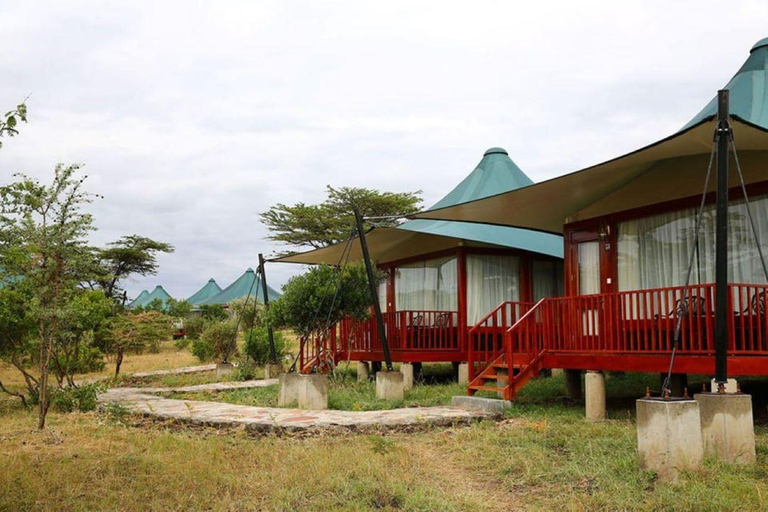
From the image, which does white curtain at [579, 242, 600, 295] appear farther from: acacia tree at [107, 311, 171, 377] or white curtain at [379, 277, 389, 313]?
acacia tree at [107, 311, 171, 377]

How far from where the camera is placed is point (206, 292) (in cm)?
4653

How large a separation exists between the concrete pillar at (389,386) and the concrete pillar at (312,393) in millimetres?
1082

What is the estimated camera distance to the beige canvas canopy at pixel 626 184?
756 centimetres

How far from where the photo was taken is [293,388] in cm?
1054

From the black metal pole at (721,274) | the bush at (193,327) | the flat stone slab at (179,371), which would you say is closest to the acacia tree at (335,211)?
the bush at (193,327)

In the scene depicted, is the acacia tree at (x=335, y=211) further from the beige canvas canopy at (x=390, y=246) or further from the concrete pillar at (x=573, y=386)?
the concrete pillar at (x=573, y=386)

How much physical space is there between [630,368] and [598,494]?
A: 11.8 feet

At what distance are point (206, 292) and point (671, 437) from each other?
43154mm

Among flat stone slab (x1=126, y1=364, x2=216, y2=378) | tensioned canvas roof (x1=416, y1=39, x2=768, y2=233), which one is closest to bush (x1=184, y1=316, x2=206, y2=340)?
flat stone slab (x1=126, y1=364, x2=216, y2=378)

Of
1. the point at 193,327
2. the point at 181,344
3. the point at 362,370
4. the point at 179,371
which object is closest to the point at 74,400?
the point at 362,370

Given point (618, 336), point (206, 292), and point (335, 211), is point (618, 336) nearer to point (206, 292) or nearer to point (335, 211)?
point (335, 211)

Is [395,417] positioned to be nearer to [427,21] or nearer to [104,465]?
[104,465]

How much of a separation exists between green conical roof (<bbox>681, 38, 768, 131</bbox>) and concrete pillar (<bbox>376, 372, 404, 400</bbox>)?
532cm

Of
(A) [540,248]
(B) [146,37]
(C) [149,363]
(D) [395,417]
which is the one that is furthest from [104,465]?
(C) [149,363]
